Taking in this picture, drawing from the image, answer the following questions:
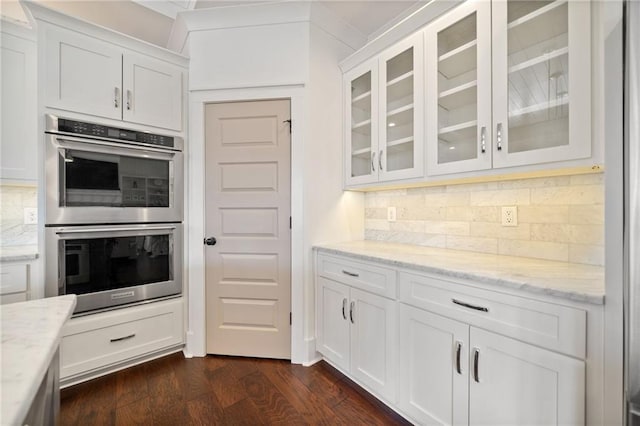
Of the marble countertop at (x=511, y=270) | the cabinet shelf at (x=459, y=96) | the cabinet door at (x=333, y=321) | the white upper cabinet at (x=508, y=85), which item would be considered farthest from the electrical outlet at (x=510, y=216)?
the cabinet door at (x=333, y=321)

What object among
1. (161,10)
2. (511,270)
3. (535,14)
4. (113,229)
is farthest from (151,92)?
(511,270)

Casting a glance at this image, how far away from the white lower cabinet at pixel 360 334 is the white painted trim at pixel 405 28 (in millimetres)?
1729

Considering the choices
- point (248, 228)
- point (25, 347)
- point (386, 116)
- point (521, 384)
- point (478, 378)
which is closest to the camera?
point (25, 347)

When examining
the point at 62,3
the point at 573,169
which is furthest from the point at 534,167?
the point at 62,3

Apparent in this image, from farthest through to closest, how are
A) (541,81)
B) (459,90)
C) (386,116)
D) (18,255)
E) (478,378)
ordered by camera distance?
(386,116) → (18,255) → (459,90) → (541,81) → (478,378)

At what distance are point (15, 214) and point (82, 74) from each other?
1.23 meters

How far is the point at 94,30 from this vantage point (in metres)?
2.02

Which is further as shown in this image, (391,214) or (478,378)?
(391,214)

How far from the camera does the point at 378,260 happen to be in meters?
1.68

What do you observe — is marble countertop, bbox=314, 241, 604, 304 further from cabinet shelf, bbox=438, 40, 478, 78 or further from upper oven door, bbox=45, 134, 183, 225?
upper oven door, bbox=45, 134, 183, 225

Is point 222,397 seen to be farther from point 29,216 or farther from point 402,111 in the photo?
point 402,111

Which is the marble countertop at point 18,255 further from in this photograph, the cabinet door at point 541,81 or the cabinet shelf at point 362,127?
the cabinet door at point 541,81

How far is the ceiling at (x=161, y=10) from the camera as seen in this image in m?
2.24

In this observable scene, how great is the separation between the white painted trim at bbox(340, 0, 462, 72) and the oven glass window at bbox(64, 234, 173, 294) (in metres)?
2.10
